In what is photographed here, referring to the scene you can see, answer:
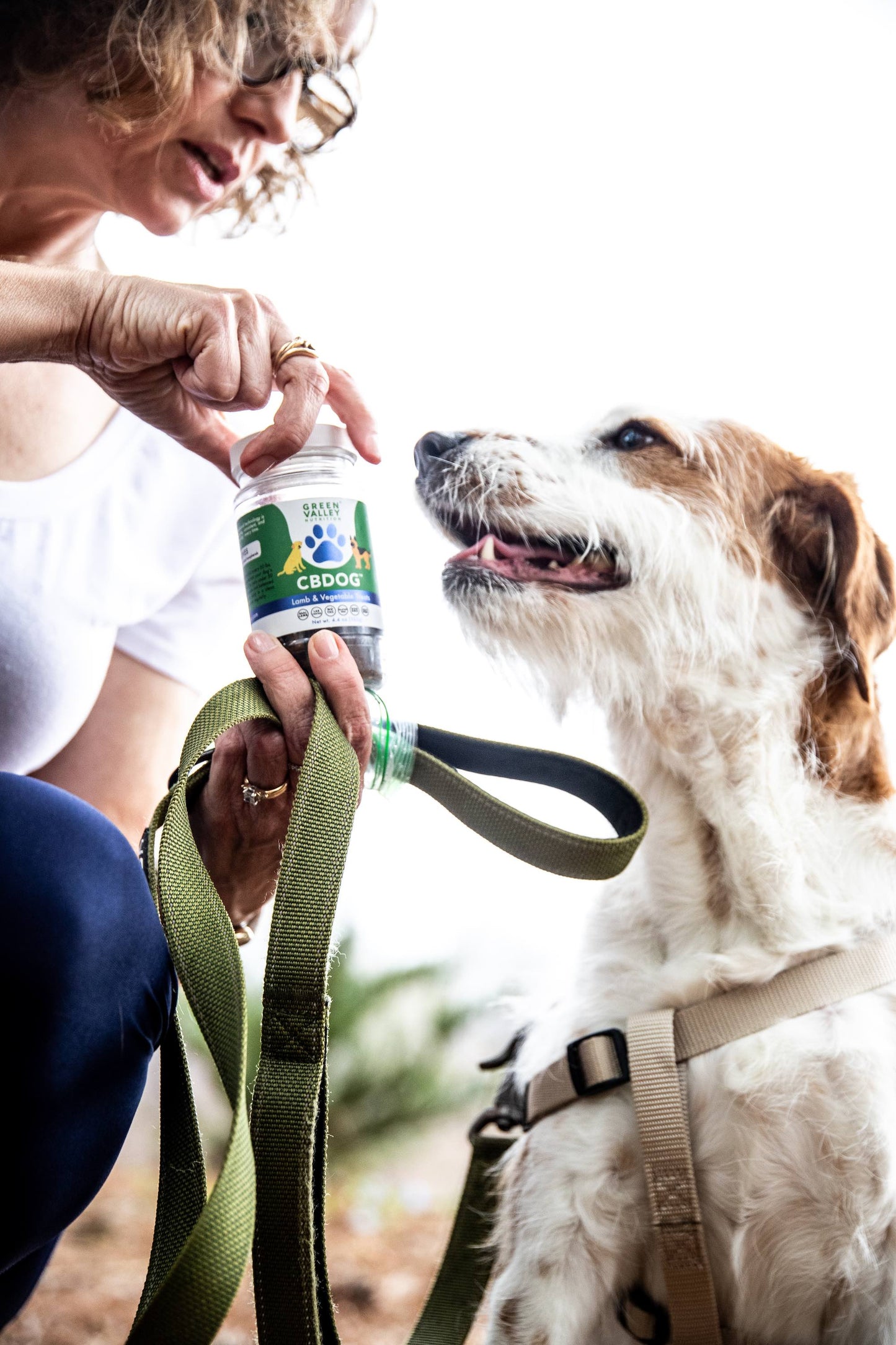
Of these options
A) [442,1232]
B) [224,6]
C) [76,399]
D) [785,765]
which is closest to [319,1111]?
[785,765]

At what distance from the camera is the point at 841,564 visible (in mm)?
1203

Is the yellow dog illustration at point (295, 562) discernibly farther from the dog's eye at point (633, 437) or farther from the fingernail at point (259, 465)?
the dog's eye at point (633, 437)

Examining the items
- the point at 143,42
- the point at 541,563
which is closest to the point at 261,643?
the point at 541,563

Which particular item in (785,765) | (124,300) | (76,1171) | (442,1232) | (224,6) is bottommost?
(442,1232)

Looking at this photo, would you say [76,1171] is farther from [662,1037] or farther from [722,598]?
[722,598]

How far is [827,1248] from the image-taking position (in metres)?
0.91

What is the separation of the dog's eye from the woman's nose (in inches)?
21.5

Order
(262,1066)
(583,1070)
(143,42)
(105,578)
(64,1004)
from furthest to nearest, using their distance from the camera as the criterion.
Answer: (105,578) < (143,42) < (583,1070) < (64,1004) < (262,1066)

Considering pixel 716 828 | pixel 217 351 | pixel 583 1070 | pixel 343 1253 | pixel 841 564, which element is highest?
pixel 217 351

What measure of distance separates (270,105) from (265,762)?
2.56 ft

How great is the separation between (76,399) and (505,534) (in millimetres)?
611

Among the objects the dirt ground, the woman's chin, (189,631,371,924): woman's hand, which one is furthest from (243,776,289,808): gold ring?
the dirt ground

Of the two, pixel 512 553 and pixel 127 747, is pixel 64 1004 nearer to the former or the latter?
pixel 127 747

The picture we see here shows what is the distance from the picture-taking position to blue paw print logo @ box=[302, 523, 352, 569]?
88cm
